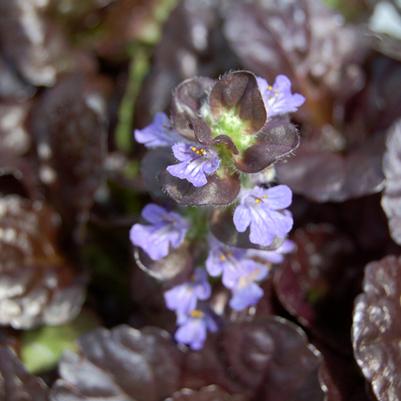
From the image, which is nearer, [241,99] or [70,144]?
[241,99]

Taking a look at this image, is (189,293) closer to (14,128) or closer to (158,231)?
(158,231)

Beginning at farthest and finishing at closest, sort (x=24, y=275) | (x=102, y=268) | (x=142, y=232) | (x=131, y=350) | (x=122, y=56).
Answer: (x=122, y=56)
(x=102, y=268)
(x=24, y=275)
(x=131, y=350)
(x=142, y=232)

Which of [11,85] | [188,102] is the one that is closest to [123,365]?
[188,102]

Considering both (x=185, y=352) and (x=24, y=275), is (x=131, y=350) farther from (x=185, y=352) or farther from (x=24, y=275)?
(x=24, y=275)

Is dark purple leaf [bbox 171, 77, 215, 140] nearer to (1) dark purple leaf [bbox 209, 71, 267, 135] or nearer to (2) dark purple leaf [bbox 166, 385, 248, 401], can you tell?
(1) dark purple leaf [bbox 209, 71, 267, 135]

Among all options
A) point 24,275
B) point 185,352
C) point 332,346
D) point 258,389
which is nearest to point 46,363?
point 24,275

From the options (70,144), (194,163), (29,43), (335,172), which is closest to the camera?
(194,163)
